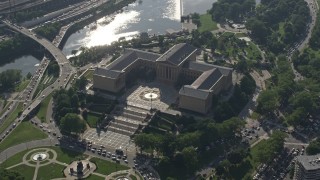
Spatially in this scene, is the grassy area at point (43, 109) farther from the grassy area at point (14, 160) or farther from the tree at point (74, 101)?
the grassy area at point (14, 160)

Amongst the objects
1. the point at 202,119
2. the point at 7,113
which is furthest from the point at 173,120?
the point at 7,113

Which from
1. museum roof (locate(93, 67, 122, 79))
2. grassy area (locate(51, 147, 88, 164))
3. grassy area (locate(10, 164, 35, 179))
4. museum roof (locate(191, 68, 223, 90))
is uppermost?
museum roof (locate(93, 67, 122, 79))

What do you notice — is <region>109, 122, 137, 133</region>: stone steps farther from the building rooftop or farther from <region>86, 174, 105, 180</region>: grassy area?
the building rooftop

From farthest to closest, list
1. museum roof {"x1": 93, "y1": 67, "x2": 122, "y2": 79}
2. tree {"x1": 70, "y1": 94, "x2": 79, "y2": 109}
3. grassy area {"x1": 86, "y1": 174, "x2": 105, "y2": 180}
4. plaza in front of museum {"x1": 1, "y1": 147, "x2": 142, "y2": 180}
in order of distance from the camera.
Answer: museum roof {"x1": 93, "y1": 67, "x2": 122, "y2": 79} → tree {"x1": 70, "y1": 94, "x2": 79, "y2": 109} → plaza in front of museum {"x1": 1, "y1": 147, "x2": 142, "y2": 180} → grassy area {"x1": 86, "y1": 174, "x2": 105, "y2": 180}

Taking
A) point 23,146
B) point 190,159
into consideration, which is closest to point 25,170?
point 23,146

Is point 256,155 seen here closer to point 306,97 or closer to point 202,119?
point 202,119

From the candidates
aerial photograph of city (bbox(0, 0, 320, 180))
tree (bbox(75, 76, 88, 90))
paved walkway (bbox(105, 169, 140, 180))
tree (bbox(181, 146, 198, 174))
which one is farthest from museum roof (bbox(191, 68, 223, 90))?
paved walkway (bbox(105, 169, 140, 180))
